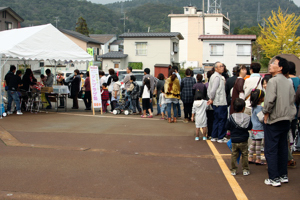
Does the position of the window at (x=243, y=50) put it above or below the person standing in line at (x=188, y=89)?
above

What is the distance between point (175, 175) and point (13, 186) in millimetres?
2709

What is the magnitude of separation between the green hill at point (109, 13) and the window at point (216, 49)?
50666 millimetres

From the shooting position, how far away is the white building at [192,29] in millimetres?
67062

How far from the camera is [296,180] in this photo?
5570 mm

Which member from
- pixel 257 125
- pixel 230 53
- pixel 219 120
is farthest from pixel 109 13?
pixel 257 125

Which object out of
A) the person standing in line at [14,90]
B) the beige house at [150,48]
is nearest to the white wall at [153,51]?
the beige house at [150,48]

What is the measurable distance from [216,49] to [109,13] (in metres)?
72.7

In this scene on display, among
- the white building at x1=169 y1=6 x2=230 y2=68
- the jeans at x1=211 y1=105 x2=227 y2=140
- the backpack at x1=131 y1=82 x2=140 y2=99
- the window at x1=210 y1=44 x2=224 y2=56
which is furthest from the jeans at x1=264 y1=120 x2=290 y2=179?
the white building at x1=169 y1=6 x2=230 y2=68

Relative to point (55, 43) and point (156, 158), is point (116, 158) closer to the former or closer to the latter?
point (156, 158)

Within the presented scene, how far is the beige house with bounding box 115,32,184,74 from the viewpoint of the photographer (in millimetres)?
45188

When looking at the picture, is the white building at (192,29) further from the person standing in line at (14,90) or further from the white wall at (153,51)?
the person standing in line at (14,90)

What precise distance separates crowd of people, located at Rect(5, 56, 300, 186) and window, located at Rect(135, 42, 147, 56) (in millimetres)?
30549

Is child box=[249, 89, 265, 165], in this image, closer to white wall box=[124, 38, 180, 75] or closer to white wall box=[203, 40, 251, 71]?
white wall box=[124, 38, 180, 75]

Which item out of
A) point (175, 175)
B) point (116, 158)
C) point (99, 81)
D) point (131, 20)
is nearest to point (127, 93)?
point (99, 81)
